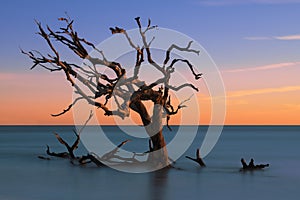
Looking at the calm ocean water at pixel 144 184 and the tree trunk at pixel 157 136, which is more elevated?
the tree trunk at pixel 157 136

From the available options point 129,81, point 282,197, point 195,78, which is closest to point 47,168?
point 129,81

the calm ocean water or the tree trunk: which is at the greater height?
the tree trunk

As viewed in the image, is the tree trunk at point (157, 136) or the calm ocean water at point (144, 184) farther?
the tree trunk at point (157, 136)

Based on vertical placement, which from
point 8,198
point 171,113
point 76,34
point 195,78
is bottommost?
point 8,198

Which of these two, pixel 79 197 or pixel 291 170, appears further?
pixel 291 170

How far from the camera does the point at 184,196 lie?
51.5ft

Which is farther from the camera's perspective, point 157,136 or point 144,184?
point 157,136

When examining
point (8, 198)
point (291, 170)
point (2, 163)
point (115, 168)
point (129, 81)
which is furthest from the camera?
point (2, 163)

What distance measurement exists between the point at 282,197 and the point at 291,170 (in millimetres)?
8171

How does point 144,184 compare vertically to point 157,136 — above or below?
below

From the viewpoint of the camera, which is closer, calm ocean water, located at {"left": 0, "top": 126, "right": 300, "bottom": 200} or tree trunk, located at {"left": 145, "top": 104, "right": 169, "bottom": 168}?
calm ocean water, located at {"left": 0, "top": 126, "right": 300, "bottom": 200}

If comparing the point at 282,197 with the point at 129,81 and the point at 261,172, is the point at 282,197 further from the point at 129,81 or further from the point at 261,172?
the point at 129,81

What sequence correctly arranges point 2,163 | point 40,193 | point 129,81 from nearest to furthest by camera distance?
1. point 40,193
2. point 129,81
3. point 2,163

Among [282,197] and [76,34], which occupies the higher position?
[76,34]
